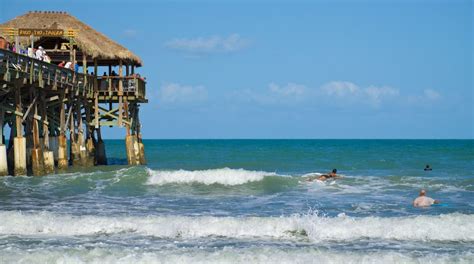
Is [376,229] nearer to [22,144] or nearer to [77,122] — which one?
[22,144]

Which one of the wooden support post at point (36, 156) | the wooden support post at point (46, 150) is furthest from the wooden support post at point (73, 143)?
the wooden support post at point (36, 156)

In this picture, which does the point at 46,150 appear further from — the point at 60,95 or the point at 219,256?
the point at 219,256

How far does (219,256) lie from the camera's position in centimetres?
1195

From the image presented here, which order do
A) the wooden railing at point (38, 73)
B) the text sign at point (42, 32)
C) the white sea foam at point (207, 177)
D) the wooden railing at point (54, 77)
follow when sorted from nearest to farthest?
1. the wooden railing at point (38, 73)
2. the wooden railing at point (54, 77)
3. the white sea foam at point (207, 177)
4. the text sign at point (42, 32)

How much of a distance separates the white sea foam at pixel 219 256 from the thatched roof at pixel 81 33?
18.0 metres

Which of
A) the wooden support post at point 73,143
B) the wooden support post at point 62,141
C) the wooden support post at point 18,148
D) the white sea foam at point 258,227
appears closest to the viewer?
the white sea foam at point 258,227

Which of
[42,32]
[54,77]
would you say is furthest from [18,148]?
[42,32]

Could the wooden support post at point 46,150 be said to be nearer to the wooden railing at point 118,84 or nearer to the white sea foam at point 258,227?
the wooden railing at point 118,84

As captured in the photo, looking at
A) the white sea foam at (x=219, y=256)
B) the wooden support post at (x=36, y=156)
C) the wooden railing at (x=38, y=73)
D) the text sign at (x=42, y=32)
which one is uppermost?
the text sign at (x=42, y=32)

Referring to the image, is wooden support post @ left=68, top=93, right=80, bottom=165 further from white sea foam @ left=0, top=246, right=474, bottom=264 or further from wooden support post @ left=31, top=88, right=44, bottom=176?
white sea foam @ left=0, top=246, right=474, bottom=264

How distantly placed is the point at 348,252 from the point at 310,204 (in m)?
7.00

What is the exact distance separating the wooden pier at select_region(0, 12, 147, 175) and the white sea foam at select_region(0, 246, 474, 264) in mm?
10188

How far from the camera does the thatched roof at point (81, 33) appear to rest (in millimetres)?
29109

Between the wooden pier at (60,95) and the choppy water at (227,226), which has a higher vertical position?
the wooden pier at (60,95)
